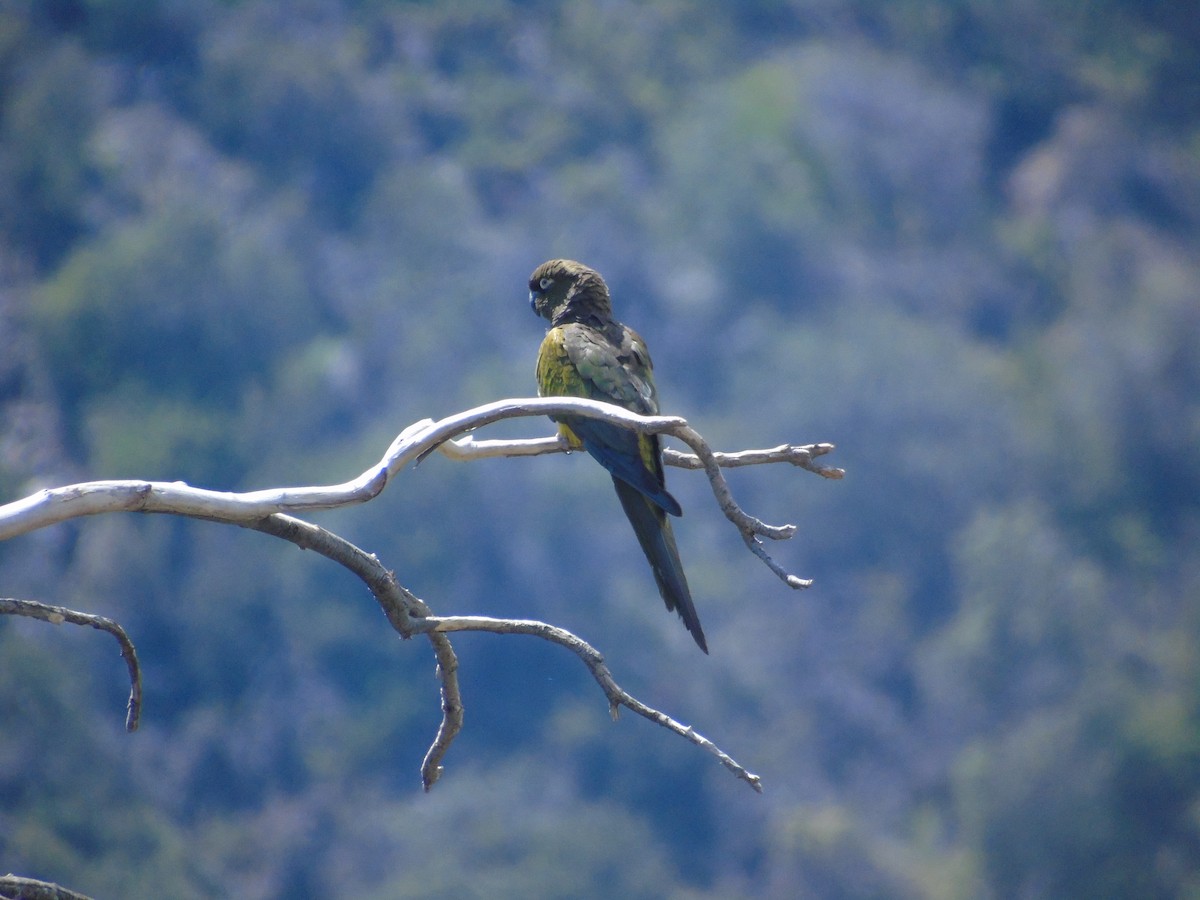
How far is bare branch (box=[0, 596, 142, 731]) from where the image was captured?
343cm

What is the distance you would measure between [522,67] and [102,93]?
18.2 metres

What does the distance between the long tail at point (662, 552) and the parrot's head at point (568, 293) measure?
4.03ft

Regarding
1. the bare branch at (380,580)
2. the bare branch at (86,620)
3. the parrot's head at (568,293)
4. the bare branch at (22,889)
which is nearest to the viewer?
the bare branch at (86,620)

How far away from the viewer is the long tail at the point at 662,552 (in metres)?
5.10

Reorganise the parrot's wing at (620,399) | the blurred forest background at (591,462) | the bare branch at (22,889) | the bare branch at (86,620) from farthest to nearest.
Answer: the blurred forest background at (591,462), the parrot's wing at (620,399), the bare branch at (22,889), the bare branch at (86,620)

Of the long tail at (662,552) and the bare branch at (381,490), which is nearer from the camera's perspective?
the bare branch at (381,490)

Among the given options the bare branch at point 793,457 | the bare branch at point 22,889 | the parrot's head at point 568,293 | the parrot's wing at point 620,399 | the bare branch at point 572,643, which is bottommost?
the bare branch at point 22,889

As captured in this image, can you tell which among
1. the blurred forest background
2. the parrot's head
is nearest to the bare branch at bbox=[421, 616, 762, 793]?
the parrot's head

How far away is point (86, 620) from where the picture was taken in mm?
3609

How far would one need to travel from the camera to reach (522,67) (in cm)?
6300

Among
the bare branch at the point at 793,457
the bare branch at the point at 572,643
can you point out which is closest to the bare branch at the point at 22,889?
the bare branch at the point at 572,643

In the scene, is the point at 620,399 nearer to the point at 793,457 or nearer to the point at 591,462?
the point at 793,457

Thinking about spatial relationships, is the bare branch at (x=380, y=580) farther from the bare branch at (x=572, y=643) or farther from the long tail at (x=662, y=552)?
the long tail at (x=662, y=552)

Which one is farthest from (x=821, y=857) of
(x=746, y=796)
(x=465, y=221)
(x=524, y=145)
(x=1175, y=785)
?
(x=524, y=145)
